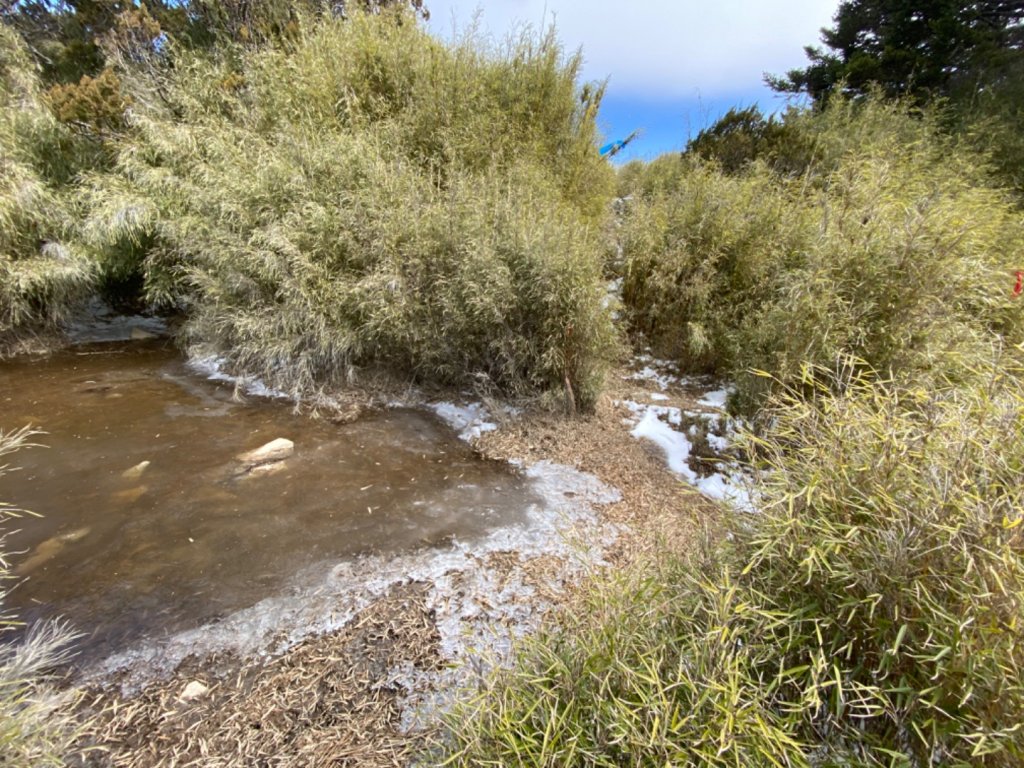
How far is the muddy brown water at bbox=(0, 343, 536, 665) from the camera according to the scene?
7.04ft

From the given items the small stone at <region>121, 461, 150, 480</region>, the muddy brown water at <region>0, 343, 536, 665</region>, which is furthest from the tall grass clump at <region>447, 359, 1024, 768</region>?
the small stone at <region>121, 461, 150, 480</region>

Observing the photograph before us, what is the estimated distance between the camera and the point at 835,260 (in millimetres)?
2982

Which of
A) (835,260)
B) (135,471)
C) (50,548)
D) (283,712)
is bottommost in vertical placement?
(283,712)

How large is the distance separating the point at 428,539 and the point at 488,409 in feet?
5.70

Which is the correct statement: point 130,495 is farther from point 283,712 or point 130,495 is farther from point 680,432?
point 680,432

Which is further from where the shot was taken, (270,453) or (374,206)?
(374,206)

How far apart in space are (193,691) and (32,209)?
616cm

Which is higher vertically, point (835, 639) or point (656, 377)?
point (835, 639)

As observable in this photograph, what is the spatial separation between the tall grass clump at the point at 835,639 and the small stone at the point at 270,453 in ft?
9.22

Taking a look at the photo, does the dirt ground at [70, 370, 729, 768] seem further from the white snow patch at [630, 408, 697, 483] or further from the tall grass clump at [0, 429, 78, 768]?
the white snow patch at [630, 408, 697, 483]

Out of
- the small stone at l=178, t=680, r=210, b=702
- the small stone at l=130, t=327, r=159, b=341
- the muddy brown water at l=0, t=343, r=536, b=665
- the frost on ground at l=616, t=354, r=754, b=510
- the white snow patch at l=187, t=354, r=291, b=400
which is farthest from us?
the small stone at l=130, t=327, r=159, b=341

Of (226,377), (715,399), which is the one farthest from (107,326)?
(715,399)

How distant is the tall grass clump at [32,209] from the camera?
186 inches

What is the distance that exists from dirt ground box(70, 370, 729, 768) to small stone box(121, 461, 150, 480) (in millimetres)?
1807
